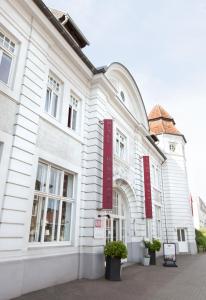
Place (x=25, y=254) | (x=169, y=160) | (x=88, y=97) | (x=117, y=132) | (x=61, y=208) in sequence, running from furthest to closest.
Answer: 1. (x=169, y=160)
2. (x=117, y=132)
3. (x=88, y=97)
4. (x=61, y=208)
5. (x=25, y=254)

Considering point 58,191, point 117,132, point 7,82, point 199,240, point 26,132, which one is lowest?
point 199,240

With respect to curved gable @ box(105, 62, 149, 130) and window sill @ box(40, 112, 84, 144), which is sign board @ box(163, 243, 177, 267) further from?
window sill @ box(40, 112, 84, 144)

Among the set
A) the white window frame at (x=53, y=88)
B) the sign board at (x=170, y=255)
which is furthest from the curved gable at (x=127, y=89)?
the sign board at (x=170, y=255)

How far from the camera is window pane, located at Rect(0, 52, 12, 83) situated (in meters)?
6.79

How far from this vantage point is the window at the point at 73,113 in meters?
9.61

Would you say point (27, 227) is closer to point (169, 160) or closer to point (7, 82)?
point (7, 82)

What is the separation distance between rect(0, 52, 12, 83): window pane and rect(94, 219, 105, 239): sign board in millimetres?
5729

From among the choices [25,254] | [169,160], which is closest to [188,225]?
[169,160]

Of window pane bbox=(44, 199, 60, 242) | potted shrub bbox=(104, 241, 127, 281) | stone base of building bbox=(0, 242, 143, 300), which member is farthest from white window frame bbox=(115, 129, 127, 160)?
stone base of building bbox=(0, 242, 143, 300)

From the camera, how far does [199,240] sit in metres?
23.5

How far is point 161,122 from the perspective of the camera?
961 inches

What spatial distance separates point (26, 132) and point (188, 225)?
720 inches

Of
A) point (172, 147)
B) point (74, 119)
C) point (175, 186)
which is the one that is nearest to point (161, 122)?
point (172, 147)

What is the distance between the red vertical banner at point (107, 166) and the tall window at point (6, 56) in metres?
4.55
